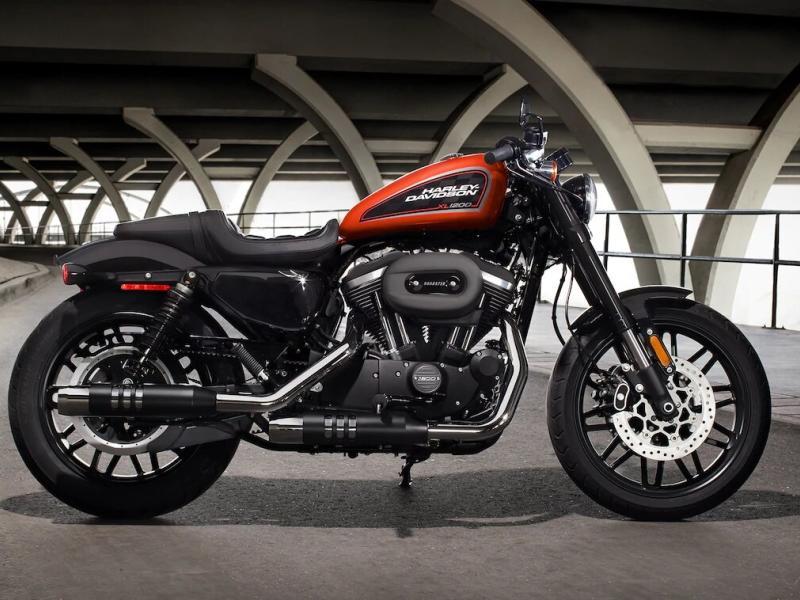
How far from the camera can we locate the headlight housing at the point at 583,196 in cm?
405

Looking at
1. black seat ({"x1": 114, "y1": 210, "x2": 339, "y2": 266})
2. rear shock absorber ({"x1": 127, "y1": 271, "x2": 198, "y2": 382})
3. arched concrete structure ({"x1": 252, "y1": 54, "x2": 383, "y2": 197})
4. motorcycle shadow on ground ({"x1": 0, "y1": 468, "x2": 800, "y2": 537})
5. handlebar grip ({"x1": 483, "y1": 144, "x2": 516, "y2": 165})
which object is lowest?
motorcycle shadow on ground ({"x1": 0, "y1": 468, "x2": 800, "y2": 537})

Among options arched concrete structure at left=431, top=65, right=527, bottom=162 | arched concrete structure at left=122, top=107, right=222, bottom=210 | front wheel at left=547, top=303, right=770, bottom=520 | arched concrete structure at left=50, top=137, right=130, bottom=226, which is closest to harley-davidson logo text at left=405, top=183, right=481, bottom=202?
front wheel at left=547, top=303, right=770, bottom=520

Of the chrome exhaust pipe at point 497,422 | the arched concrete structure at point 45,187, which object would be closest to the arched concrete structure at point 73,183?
the arched concrete structure at point 45,187

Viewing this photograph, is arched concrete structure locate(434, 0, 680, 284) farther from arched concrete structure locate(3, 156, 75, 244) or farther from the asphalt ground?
arched concrete structure locate(3, 156, 75, 244)

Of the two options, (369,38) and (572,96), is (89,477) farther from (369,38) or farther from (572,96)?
(369,38)

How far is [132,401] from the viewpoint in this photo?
384cm

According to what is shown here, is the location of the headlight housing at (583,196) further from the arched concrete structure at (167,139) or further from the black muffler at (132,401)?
the arched concrete structure at (167,139)

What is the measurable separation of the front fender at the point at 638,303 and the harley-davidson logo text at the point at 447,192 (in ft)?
2.13

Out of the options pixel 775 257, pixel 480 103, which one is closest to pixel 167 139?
pixel 480 103

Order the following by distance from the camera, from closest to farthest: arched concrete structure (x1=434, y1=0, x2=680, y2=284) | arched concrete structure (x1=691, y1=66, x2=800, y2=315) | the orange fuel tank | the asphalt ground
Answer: the asphalt ground → the orange fuel tank → arched concrete structure (x1=434, y1=0, x2=680, y2=284) → arched concrete structure (x1=691, y1=66, x2=800, y2=315)

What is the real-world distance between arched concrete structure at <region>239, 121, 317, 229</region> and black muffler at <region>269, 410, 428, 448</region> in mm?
27413

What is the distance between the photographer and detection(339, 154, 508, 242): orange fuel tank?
12.8ft

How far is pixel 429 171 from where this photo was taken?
3.95 meters

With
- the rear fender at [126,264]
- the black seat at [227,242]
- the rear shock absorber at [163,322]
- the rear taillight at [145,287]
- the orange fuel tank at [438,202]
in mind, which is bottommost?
the rear shock absorber at [163,322]
